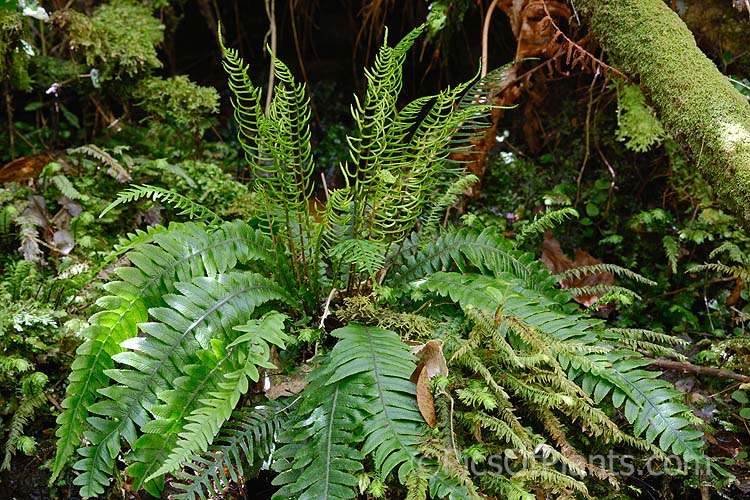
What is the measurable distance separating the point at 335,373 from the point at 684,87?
1853mm

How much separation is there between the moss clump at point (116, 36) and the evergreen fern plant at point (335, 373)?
1.78 metres

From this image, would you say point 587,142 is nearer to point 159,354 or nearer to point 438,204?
point 438,204

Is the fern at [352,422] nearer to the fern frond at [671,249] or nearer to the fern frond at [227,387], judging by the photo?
the fern frond at [227,387]

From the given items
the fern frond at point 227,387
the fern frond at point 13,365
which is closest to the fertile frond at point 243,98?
the fern frond at point 227,387

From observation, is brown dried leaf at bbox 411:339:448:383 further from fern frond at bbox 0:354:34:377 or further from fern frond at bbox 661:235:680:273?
fern frond at bbox 661:235:680:273

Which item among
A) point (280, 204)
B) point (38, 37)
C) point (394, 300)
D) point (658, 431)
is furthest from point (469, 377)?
point (38, 37)

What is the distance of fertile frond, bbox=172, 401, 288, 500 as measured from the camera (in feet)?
6.45

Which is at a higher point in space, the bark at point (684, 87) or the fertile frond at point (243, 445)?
the bark at point (684, 87)

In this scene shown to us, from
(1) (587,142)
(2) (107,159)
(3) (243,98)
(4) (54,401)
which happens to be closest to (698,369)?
(1) (587,142)

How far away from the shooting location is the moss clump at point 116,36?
371 cm

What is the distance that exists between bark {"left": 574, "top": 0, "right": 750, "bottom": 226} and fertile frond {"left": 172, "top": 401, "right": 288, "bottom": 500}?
73.1 inches

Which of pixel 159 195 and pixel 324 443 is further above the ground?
pixel 159 195

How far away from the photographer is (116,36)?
3871 millimetres

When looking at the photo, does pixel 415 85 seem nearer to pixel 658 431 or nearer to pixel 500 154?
pixel 500 154
